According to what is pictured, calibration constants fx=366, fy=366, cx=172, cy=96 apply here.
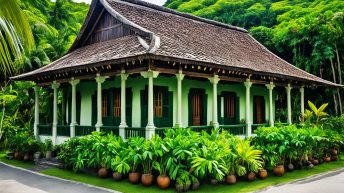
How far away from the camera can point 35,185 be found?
37.6 feet

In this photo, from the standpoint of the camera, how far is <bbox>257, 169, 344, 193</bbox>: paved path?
33.4ft

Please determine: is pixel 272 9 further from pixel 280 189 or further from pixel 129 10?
pixel 280 189

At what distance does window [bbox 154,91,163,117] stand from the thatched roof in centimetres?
229

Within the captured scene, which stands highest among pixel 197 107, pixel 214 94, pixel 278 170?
pixel 214 94

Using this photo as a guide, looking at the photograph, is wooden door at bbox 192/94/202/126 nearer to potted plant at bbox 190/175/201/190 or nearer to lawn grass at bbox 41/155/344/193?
lawn grass at bbox 41/155/344/193

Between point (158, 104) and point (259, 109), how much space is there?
787cm

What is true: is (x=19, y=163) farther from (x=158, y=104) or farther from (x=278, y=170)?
(x=278, y=170)

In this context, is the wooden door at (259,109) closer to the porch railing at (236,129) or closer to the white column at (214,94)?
the porch railing at (236,129)

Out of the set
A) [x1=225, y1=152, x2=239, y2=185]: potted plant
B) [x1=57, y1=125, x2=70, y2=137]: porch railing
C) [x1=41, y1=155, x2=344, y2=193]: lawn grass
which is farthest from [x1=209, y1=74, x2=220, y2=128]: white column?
[x1=57, y1=125, x2=70, y2=137]: porch railing

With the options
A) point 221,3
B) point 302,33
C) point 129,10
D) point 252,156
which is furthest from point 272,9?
point 252,156

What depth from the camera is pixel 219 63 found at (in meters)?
13.6

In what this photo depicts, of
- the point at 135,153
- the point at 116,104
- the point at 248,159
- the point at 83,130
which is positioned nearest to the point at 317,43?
the point at 116,104

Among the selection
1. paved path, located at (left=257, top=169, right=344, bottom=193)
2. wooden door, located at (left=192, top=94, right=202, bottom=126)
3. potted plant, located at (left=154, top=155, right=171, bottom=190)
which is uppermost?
wooden door, located at (left=192, top=94, right=202, bottom=126)

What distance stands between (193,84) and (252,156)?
6002 mm
